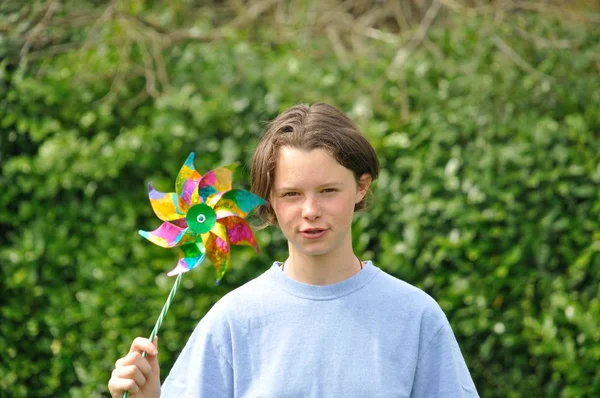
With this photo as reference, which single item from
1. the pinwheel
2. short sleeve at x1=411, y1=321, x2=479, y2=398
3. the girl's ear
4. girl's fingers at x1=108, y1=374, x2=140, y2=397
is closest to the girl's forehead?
the girl's ear

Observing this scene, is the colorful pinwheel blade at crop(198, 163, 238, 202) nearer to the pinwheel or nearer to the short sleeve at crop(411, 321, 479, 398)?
the pinwheel

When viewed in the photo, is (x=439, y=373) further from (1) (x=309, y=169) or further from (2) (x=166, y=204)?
(2) (x=166, y=204)

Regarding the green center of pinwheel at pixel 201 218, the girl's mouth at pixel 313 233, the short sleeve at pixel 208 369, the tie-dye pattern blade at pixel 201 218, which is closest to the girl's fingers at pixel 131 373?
the short sleeve at pixel 208 369

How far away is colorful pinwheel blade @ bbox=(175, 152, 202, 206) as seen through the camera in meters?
2.46

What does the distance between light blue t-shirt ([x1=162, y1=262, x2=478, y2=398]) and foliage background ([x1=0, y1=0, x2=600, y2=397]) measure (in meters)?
1.81

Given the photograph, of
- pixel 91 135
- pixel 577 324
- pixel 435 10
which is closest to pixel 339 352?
pixel 577 324

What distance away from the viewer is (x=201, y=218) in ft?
8.00

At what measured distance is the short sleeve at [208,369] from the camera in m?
2.27

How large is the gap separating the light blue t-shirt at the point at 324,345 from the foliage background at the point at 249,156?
1.81 m

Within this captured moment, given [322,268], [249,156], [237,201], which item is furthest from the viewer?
[249,156]

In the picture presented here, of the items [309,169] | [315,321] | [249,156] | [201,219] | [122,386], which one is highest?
[249,156]

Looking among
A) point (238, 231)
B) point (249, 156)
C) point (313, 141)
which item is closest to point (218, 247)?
point (238, 231)

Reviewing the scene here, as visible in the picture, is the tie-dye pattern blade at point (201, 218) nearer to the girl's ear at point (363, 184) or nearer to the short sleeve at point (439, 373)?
the girl's ear at point (363, 184)

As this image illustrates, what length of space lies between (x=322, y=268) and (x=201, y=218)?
0.36 meters
